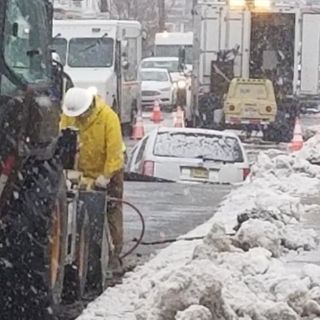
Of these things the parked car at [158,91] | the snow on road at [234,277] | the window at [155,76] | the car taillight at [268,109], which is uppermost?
the snow on road at [234,277]

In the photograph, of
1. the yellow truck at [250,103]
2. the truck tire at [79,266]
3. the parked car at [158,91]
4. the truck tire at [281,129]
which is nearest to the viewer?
the truck tire at [79,266]

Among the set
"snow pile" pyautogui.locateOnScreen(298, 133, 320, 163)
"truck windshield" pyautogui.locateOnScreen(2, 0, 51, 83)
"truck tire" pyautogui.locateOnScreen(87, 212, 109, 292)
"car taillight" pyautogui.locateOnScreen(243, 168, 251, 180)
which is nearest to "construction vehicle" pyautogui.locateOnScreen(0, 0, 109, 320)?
"truck windshield" pyautogui.locateOnScreen(2, 0, 51, 83)

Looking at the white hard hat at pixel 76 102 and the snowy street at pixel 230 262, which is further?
the white hard hat at pixel 76 102

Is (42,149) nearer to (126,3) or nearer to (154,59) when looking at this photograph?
(154,59)

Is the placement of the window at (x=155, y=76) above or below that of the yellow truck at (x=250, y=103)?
below

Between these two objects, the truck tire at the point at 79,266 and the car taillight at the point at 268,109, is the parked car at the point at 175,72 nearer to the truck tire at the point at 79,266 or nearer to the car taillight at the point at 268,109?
the car taillight at the point at 268,109

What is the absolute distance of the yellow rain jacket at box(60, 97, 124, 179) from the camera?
1079 cm

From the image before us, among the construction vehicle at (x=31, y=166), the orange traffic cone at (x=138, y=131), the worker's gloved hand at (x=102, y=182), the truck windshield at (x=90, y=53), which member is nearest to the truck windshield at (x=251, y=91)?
the orange traffic cone at (x=138, y=131)

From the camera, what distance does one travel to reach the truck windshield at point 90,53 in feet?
89.0

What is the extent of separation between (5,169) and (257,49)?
79.6ft

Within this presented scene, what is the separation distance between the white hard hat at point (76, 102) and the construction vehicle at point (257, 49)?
19055mm

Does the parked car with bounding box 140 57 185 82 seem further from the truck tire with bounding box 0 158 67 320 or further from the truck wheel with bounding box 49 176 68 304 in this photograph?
the truck tire with bounding box 0 158 67 320

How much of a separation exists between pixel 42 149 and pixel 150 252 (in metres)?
4.60

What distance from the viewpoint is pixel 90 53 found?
2744 cm
